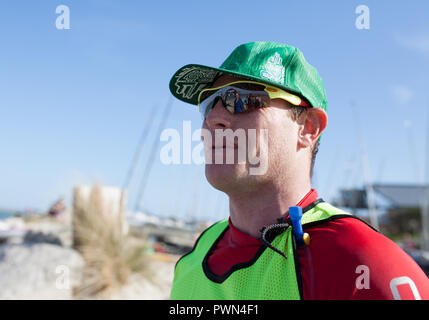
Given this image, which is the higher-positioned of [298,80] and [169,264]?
[298,80]

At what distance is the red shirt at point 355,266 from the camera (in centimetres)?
109

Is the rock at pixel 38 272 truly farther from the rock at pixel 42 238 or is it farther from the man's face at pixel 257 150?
the man's face at pixel 257 150

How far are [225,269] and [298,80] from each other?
93 centimetres

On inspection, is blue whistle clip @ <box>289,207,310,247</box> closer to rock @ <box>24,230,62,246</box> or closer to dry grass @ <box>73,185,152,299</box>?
dry grass @ <box>73,185,152,299</box>

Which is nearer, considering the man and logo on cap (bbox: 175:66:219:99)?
the man

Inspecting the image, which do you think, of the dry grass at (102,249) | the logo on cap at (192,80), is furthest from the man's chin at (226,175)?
the dry grass at (102,249)

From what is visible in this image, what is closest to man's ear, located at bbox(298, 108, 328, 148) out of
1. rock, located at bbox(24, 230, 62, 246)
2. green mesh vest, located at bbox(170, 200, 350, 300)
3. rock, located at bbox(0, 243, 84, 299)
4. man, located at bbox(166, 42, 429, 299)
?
man, located at bbox(166, 42, 429, 299)

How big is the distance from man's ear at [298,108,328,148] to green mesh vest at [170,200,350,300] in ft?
0.94

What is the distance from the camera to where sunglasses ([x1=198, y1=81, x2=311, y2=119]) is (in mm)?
1532

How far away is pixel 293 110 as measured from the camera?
159 centimetres

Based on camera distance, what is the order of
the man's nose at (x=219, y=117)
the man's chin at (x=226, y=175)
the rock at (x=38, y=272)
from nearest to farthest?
the man's chin at (x=226, y=175)
the man's nose at (x=219, y=117)
the rock at (x=38, y=272)
